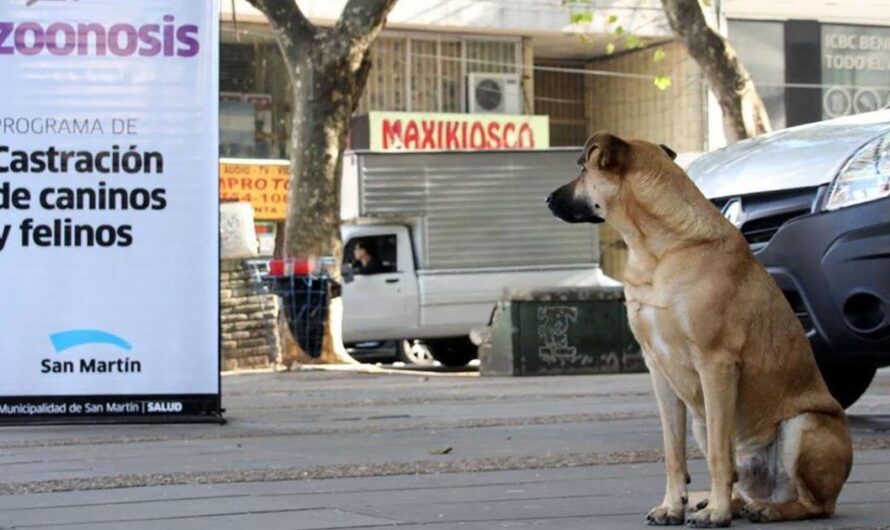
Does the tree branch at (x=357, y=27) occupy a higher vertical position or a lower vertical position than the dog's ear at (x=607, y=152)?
higher

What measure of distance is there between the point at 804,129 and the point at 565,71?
1179 inches

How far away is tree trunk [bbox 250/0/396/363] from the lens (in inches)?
812

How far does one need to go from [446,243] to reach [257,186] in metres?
6.36

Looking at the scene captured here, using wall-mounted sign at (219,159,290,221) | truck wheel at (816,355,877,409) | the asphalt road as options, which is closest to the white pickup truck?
wall-mounted sign at (219,159,290,221)

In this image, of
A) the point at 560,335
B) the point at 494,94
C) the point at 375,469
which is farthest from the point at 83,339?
the point at 494,94

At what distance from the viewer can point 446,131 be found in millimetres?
34438

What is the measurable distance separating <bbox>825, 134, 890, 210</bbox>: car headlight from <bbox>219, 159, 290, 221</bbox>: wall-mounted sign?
73.6ft

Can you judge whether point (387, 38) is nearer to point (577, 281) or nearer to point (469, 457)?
point (577, 281)

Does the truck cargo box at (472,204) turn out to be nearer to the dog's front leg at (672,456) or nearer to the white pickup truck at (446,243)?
the white pickup truck at (446,243)

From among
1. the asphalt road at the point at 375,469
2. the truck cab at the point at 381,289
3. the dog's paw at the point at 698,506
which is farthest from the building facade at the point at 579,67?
the dog's paw at the point at 698,506

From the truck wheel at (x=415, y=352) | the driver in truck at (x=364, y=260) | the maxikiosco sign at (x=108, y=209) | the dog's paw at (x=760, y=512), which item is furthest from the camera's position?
the truck wheel at (x=415, y=352)

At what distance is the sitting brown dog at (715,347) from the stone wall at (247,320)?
590 inches

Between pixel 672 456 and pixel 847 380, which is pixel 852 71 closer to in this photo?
pixel 847 380

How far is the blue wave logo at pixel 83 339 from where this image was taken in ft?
33.4
